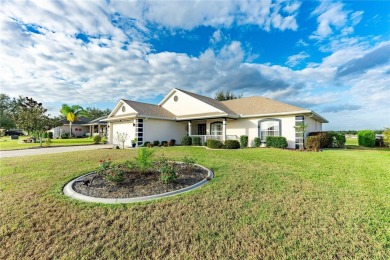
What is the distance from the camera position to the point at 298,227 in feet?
11.3

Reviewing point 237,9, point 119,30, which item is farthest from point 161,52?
point 237,9

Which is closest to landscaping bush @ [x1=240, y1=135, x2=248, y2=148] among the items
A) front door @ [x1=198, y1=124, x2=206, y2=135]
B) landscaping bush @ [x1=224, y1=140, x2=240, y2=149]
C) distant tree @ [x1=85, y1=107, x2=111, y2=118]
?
landscaping bush @ [x1=224, y1=140, x2=240, y2=149]

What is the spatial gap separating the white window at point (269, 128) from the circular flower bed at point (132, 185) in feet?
36.0

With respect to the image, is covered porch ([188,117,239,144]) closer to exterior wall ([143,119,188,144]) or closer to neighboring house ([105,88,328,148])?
neighboring house ([105,88,328,148])

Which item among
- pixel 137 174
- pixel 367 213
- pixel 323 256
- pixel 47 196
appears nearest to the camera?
pixel 323 256

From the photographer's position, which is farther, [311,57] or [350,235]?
[311,57]

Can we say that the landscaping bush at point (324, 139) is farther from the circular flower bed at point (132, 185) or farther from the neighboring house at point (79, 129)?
the neighboring house at point (79, 129)

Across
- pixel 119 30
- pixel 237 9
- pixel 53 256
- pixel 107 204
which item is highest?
pixel 237 9

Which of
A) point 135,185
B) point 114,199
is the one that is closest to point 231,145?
point 135,185

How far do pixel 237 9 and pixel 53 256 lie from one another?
12885mm

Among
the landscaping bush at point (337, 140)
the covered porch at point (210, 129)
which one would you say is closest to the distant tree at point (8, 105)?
the covered porch at point (210, 129)

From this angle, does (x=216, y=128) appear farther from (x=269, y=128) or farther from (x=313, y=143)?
(x=313, y=143)

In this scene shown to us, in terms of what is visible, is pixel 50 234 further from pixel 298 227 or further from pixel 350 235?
pixel 350 235

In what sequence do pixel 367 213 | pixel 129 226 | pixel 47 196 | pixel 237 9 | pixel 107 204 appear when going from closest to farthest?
pixel 129 226 → pixel 367 213 → pixel 107 204 → pixel 47 196 → pixel 237 9
